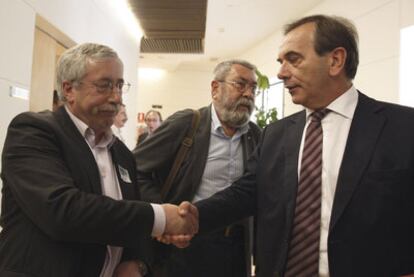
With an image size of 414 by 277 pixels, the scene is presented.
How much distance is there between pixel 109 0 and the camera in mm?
5785

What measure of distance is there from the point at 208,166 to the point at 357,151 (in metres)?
1.09

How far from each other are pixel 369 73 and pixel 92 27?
399 cm

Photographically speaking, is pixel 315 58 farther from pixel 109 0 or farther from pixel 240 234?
pixel 109 0

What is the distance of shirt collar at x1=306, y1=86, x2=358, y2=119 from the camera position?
1.59 meters

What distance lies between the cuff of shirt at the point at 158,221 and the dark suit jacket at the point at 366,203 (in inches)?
19.3

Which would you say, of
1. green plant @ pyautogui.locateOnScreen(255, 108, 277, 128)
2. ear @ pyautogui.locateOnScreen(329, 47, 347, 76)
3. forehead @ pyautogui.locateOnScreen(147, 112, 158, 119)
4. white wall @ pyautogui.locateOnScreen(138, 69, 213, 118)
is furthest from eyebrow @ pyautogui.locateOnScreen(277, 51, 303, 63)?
white wall @ pyautogui.locateOnScreen(138, 69, 213, 118)

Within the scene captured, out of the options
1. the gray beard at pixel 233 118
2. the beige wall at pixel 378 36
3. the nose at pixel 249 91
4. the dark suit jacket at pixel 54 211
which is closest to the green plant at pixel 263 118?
the beige wall at pixel 378 36

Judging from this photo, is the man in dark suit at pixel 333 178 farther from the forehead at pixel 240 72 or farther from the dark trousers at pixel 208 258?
the forehead at pixel 240 72

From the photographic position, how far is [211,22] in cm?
797

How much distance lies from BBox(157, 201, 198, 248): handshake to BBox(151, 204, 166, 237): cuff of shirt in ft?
0.12

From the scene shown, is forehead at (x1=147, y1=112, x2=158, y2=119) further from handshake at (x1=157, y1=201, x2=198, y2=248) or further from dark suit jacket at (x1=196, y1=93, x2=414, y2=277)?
dark suit jacket at (x1=196, y1=93, x2=414, y2=277)

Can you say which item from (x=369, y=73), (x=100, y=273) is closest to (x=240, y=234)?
(x=100, y=273)

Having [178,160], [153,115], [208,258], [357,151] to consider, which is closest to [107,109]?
[178,160]

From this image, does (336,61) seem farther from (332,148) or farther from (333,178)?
(333,178)
